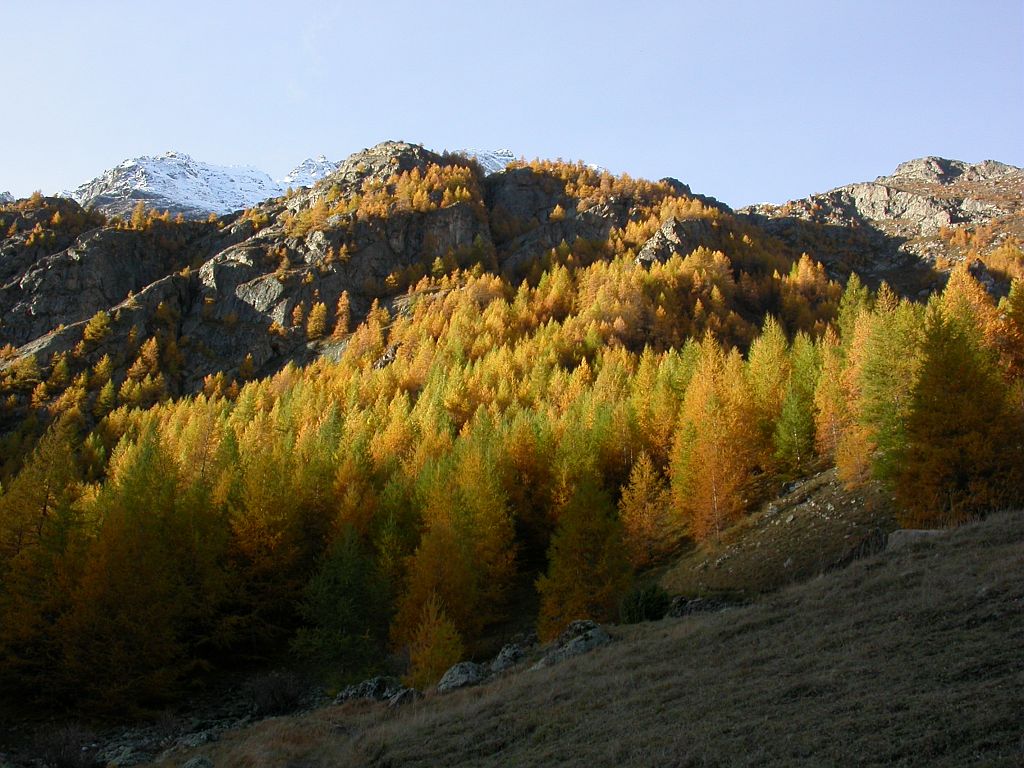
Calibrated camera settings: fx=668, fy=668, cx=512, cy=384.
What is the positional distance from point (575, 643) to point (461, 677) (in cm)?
410

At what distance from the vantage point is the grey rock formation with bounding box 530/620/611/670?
2202 cm

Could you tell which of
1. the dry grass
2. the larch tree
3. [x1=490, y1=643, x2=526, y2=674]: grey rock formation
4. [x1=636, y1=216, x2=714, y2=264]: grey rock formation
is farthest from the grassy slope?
[x1=636, y1=216, x2=714, y2=264]: grey rock formation

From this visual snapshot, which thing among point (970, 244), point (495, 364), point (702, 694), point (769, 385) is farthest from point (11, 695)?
point (970, 244)

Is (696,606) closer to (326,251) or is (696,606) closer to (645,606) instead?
(645,606)

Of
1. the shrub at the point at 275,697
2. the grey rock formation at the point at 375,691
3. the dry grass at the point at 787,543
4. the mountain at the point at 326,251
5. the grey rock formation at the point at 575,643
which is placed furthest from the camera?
the mountain at the point at 326,251

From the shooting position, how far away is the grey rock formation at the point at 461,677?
73.2 feet

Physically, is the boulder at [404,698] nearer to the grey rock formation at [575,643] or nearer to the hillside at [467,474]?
the hillside at [467,474]

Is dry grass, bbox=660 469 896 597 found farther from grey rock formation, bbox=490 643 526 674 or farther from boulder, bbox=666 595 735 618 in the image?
grey rock formation, bbox=490 643 526 674

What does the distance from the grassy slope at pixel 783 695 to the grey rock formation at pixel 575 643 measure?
89 cm

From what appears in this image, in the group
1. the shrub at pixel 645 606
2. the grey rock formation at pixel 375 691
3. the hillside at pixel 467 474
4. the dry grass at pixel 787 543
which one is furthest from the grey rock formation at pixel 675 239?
the grey rock formation at pixel 375 691

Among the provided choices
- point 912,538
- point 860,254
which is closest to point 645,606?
point 912,538

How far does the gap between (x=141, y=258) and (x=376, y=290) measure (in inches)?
2037

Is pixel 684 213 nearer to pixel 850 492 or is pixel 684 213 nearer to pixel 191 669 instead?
pixel 850 492

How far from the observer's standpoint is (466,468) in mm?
44625
